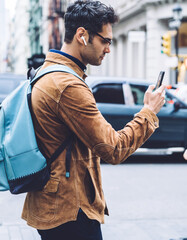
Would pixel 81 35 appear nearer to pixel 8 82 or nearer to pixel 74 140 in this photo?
pixel 74 140

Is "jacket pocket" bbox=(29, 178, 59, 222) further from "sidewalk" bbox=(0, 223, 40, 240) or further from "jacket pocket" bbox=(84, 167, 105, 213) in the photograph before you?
"sidewalk" bbox=(0, 223, 40, 240)

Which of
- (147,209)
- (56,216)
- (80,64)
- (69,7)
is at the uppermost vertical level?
(69,7)

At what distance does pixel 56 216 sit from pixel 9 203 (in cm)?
390

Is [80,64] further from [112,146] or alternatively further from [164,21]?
[164,21]

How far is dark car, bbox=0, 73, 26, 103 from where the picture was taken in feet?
31.8

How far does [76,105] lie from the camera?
1.89 meters

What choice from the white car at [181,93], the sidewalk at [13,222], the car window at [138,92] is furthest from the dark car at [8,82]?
the sidewalk at [13,222]

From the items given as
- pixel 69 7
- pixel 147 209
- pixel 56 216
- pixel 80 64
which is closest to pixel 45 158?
pixel 56 216

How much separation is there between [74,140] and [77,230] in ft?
1.36

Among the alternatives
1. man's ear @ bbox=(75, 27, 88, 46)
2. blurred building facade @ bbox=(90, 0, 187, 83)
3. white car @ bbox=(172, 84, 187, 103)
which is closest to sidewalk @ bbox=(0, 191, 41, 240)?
man's ear @ bbox=(75, 27, 88, 46)

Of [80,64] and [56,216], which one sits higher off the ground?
[80,64]

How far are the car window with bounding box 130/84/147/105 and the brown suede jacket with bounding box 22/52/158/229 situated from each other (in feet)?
23.0

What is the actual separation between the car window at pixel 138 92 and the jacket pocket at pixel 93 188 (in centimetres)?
703

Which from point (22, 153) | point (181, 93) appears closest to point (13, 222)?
point (22, 153)
